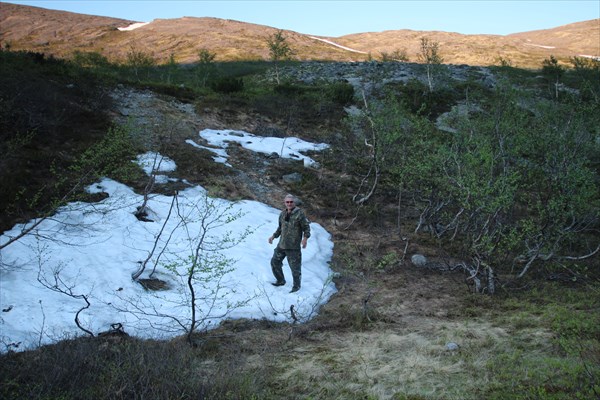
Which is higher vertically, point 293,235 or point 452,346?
point 293,235

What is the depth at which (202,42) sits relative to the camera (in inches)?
3238

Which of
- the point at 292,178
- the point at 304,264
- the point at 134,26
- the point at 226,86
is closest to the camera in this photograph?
the point at 304,264

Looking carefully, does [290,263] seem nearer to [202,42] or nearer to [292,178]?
[292,178]

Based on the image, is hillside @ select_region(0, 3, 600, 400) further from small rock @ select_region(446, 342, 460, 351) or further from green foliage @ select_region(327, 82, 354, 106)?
green foliage @ select_region(327, 82, 354, 106)

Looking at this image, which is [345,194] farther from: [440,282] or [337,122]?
[337,122]

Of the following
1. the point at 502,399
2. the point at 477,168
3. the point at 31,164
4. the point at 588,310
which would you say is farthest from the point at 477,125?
the point at 31,164

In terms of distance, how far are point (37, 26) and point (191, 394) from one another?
109m

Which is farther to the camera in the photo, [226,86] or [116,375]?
[226,86]

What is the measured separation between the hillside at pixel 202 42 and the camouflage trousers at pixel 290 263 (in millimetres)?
62949

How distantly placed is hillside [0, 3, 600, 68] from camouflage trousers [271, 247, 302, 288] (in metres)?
62.9

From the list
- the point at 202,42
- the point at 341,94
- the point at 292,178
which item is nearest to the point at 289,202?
the point at 292,178

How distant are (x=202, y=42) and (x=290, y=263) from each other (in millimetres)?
83531

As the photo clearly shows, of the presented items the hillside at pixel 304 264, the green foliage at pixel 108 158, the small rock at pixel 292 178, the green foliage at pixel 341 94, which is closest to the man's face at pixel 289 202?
the hillside at pixel 304 264

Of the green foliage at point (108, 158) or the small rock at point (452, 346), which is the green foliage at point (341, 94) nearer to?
the green foliage at point (108, 158)
